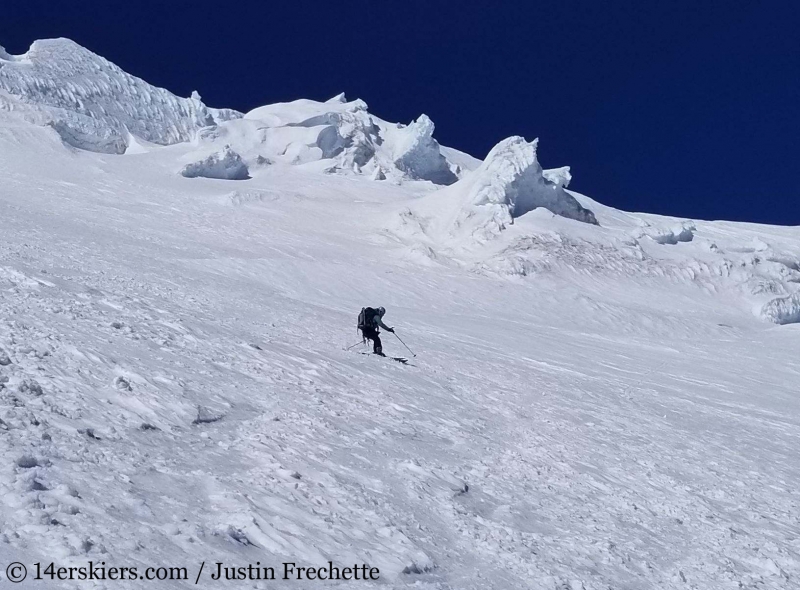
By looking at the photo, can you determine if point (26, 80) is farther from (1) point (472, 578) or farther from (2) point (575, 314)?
(1) point (472, 578)

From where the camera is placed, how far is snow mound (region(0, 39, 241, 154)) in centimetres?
4403

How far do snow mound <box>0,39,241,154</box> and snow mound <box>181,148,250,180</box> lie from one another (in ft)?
25.4

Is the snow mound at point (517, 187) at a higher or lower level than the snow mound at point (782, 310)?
higher

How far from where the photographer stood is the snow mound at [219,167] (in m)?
41.4

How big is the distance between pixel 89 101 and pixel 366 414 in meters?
44.7

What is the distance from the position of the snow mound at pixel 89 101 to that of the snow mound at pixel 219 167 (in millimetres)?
7752

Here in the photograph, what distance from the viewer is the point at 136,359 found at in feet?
30.0

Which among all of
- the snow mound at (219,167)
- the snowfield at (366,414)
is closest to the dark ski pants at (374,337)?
the snowfield at (366,414)

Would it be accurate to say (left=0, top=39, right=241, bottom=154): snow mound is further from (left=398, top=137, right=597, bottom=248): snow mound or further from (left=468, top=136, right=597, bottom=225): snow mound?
(left=468, top=136, right=597, bottom=225): snow mound

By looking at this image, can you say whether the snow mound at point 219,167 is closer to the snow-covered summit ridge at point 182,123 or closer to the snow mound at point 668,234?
the snow-covered summit ridge at point 182,123

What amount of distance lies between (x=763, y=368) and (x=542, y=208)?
1818 centimetres

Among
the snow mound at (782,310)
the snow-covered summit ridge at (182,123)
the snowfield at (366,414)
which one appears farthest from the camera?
the snow-covered summit ridge at (182,123)

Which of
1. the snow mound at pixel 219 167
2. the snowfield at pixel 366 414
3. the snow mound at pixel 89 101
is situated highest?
the snow mound at pixel 89 101

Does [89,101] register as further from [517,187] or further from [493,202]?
[517,187]
